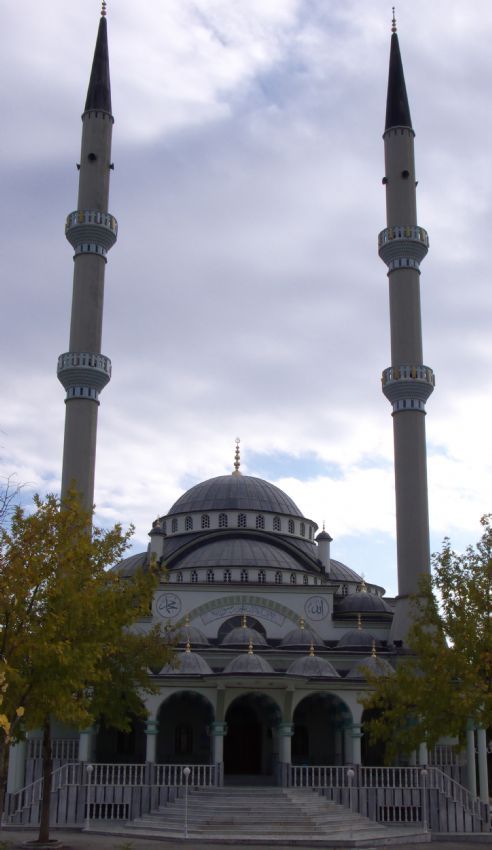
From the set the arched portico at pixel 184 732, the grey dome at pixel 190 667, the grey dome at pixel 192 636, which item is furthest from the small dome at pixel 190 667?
the arched portico at pixel 184 732

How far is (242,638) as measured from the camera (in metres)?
29.4

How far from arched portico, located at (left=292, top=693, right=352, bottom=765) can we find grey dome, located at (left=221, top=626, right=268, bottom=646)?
224cm

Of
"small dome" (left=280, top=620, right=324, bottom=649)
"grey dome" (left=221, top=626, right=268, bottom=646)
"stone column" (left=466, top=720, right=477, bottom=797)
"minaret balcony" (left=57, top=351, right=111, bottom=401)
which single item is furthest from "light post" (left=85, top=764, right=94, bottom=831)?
"minaret balcony" (left=57, top=351, right=111, bottom=401)

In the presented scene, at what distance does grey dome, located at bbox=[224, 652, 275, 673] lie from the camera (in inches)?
1030

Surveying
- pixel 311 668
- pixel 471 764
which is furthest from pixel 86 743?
pixel 471 764

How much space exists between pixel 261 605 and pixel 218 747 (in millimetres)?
7116

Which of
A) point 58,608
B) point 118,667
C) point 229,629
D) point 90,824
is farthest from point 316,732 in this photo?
point 58,608

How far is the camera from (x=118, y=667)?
813 inches

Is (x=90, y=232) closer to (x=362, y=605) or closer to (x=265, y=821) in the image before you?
(x=362, y=605)

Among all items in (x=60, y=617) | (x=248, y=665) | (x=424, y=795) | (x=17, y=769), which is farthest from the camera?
(x=17, y=769)

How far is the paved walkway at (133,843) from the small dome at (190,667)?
5288mm

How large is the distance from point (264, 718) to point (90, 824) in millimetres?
8049

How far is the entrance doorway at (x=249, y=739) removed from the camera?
29.3 meters

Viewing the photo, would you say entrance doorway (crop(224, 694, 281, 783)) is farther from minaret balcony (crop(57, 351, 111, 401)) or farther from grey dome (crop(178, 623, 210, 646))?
minaret balcony (crop(57, 351, 111, 401))
